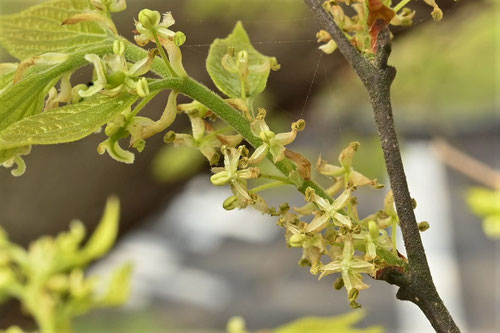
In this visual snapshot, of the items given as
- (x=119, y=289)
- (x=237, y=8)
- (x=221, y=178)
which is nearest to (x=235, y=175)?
(x=221, y=178)

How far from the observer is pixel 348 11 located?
117 centimetres

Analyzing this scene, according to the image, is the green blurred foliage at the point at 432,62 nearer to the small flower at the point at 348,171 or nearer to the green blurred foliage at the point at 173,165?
the green blurred foliage at the point at 173,165

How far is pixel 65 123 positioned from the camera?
0.23 meters

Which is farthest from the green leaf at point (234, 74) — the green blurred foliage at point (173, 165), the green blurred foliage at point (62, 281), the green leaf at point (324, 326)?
the green blurred foliage at point (173, 165)

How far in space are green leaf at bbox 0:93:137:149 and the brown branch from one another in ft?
0.26

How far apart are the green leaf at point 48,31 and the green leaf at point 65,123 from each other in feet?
0.15

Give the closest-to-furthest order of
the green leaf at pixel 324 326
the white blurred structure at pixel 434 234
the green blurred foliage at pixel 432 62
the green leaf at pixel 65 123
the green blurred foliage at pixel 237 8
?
the green leaf at pixel 65 123 → the green leaf at pixel 324 326 → the green blurred foliage at pixel 237 8 → the green blurred foliage at pixel 432 62 → the white blurred structure at pixel 434 234

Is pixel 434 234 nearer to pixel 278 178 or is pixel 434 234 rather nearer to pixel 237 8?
pixel 237 8

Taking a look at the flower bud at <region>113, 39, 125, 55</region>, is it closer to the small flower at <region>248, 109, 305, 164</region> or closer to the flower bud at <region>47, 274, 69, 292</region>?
the small flower at <region>248, 109, 305, 164</region>

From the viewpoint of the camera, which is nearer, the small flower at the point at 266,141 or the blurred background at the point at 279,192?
the small flower at the point at 266,141

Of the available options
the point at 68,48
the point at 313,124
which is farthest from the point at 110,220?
the point at 313,124

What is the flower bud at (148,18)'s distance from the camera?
23cm

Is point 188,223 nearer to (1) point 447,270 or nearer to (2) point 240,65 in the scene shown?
(1) point 447,270

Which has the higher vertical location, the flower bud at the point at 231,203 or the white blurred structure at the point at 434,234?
the flower bud at the point at 231,203
